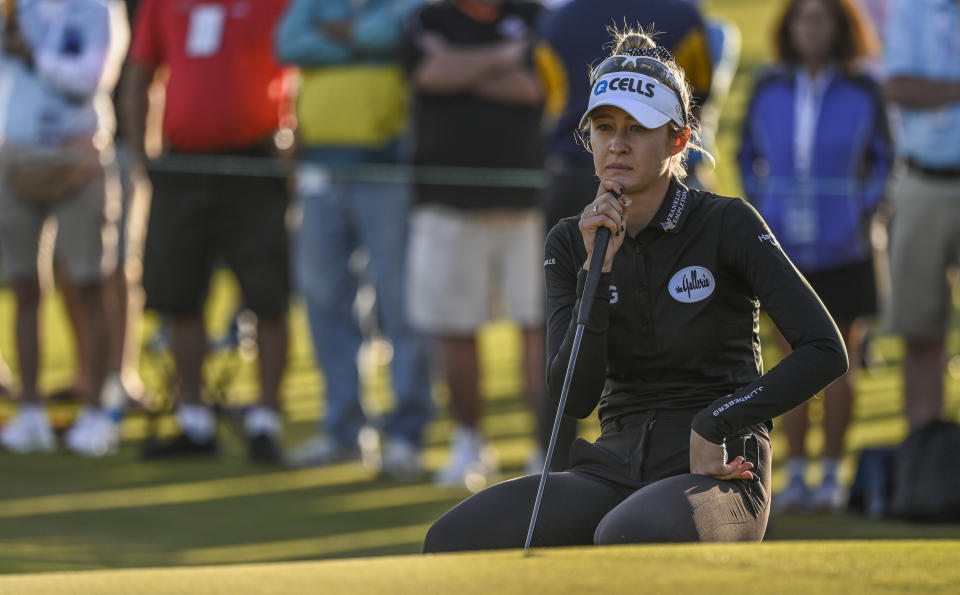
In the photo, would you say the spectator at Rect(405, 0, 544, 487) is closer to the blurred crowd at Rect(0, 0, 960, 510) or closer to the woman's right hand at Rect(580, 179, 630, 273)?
the blurred crowd at Rect(0, 0, 960, 510)

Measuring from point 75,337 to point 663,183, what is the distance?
548cm

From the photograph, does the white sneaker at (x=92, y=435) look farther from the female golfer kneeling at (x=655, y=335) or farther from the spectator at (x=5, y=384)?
the female golfer kneeling at (x=655, y=335)

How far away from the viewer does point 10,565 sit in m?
5.83

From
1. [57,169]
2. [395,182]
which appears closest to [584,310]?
[395,182]

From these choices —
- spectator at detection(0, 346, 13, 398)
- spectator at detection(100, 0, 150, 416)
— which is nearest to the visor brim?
spectator at detection(100, 0, 150, 416)

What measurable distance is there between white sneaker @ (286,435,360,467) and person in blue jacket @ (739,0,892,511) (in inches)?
80.7

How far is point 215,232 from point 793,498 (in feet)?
9.64

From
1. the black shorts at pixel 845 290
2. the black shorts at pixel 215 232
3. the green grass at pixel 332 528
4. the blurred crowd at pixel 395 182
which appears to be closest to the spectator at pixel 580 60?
the blurred crowd at pixel 395 182

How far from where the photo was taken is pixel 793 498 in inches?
273

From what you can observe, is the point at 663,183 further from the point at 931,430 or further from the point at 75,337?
the point at 75,337

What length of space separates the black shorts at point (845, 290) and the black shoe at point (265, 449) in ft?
8.31

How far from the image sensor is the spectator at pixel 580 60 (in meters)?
6.57

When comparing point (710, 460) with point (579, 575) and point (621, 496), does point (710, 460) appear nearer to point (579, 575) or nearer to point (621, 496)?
point (621, 496)

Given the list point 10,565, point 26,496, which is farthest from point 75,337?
point 10,565
